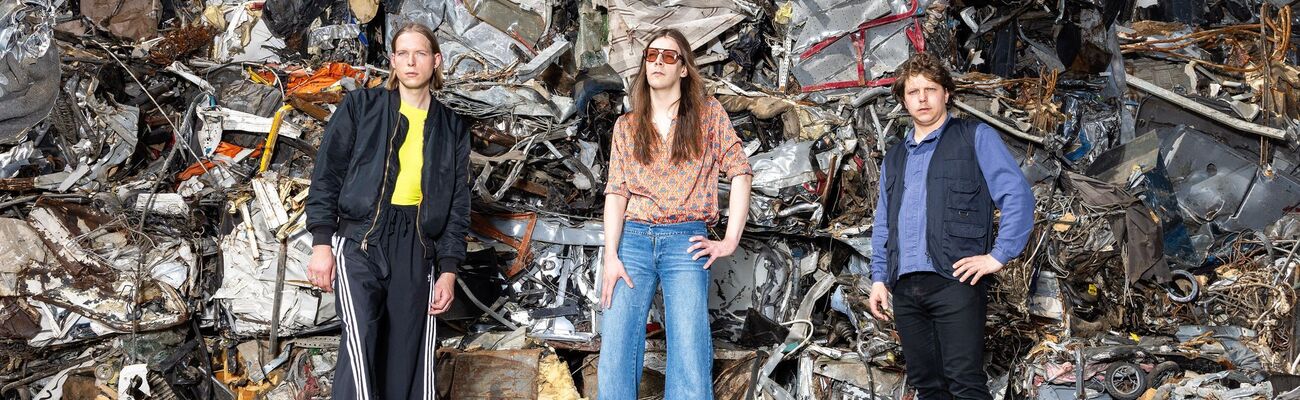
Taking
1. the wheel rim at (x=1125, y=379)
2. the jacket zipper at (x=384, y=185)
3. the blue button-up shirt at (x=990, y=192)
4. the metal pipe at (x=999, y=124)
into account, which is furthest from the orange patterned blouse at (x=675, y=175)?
the metal pipe at (x=999, y=124)

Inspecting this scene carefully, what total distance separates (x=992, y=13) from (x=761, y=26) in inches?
80.3

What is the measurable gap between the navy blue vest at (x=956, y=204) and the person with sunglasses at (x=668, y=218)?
2.32 ft

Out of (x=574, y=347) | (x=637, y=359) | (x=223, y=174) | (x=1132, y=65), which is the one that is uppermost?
(x=1132, y=65)

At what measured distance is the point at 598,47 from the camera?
7.14 meters

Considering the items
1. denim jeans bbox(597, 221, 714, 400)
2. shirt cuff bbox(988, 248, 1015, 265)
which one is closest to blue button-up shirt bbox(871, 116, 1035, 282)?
shirt cuff bbox(988, 248, 1015, 265)

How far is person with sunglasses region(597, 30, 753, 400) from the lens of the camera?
3.55 meters

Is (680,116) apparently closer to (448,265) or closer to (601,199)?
(448,265)

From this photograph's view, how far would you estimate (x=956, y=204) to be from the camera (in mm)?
3367

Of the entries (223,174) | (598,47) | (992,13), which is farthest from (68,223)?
(992,13)

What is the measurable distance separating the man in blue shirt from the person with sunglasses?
62cm

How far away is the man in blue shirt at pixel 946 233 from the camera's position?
332 cm

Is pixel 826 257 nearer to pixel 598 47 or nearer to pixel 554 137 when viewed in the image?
pixel 554 137

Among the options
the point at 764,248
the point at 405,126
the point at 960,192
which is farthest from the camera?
the point at 764,248

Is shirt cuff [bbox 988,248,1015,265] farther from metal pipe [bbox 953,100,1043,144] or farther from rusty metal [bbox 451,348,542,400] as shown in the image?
metal pipe [bbox 953,100,1043,144]
